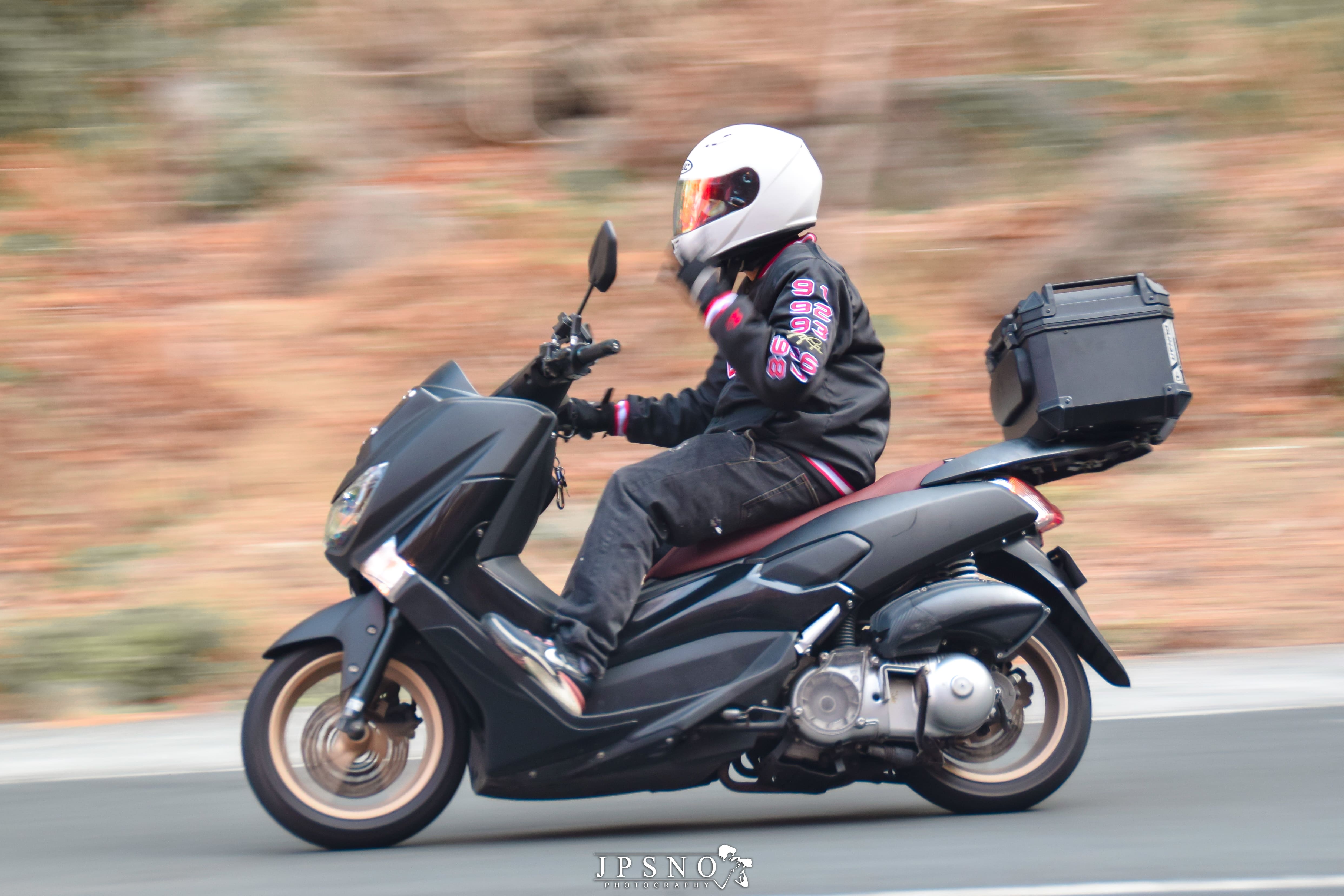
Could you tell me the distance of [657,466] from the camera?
3.81 meters

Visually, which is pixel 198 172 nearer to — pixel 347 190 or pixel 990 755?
pixel 347 190

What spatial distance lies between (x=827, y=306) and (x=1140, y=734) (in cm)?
201

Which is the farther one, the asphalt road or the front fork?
the front fork

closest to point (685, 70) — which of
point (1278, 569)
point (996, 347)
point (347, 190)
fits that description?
point (347, 190)

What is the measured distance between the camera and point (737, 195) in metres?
3.84

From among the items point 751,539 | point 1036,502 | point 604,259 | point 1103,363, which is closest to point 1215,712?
point 1036,502

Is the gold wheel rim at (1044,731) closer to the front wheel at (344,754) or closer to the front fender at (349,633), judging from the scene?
the front wheel at (344,754)

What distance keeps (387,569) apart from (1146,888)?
196 centimetres

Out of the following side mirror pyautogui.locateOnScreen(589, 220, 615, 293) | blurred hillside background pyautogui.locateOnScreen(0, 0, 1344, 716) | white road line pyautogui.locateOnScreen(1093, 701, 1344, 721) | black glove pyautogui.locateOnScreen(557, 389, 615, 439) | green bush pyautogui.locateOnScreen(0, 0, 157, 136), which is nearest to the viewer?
side mirror pyautogui.locateOnScreen(589, 220, 615, 293)

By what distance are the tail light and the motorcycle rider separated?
37 cm

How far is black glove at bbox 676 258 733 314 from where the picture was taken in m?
3.64

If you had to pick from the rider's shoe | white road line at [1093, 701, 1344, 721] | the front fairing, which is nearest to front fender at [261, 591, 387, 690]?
the front fairing

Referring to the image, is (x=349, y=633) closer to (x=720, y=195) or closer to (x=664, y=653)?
(x=664, y=653)

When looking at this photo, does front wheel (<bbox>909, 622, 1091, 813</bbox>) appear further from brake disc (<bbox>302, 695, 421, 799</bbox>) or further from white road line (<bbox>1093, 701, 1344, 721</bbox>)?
brake disc (<bbox>302, 695, 421, 799</bbox>)
